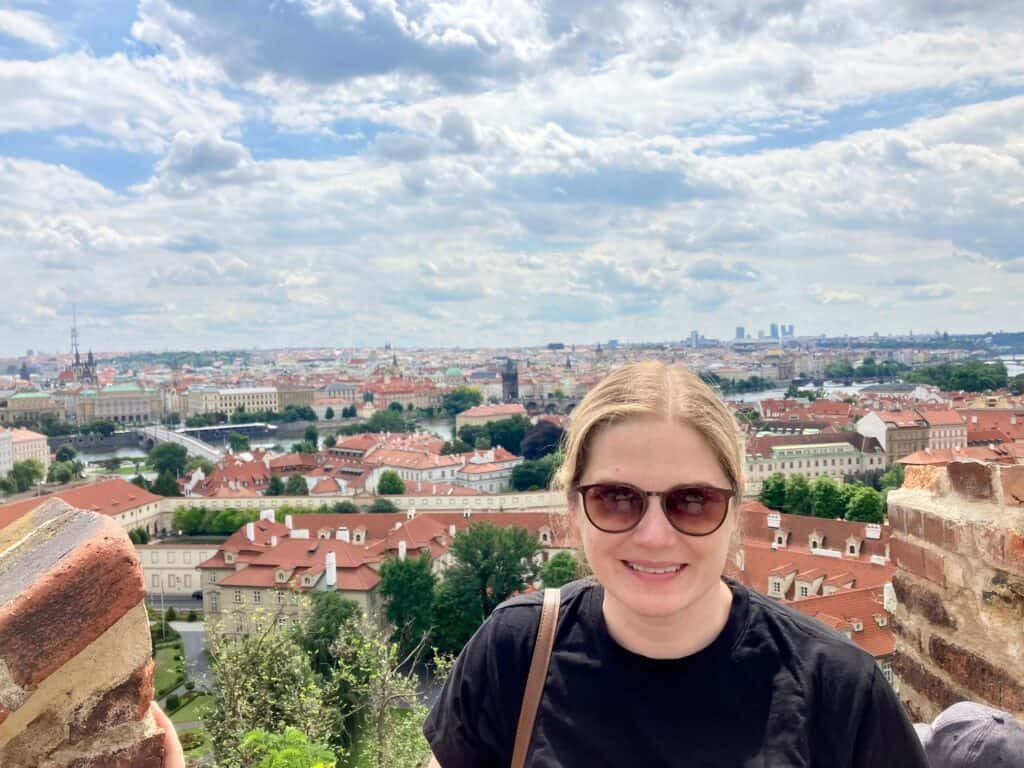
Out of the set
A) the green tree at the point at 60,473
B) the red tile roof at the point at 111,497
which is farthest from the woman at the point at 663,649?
the green tree at the point at 60,473

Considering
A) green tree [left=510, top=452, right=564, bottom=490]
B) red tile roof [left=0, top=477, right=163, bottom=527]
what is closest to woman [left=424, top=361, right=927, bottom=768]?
red tile roof [left=0, top=477, right=163, bottom=527]

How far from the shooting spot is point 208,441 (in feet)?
253

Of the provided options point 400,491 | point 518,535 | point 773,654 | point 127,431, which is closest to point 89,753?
point 773,654

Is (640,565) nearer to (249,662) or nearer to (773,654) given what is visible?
(773,654)

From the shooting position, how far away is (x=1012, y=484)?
1.89 m

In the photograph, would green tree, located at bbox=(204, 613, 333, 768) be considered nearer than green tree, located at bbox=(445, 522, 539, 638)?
Yes

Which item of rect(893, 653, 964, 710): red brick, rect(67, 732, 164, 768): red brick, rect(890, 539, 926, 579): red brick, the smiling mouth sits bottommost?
rect(893, 653, 964, 710): red brick

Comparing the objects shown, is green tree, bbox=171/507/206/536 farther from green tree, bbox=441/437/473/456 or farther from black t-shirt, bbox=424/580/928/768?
black t-shirt, bbox=424/580/928/768

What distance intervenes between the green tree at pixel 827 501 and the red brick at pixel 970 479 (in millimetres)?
29750

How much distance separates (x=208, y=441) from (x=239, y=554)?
183 ft

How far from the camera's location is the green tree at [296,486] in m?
40.3

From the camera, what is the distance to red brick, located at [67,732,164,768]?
4.27 ft

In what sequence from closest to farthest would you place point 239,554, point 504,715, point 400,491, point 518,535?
1. point 504,715
2. point 518,535
3. point 239,554
4. point 400,491

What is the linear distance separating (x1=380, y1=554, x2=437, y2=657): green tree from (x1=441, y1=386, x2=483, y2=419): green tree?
219 feet
